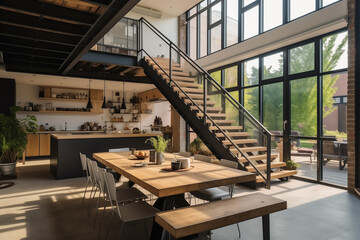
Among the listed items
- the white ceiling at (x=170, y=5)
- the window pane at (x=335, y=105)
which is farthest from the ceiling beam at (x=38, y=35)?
the white ceiling at (x=170, y=5)

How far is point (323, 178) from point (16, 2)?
6.45 m

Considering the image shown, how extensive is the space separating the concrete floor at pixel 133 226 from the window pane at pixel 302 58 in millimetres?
2746

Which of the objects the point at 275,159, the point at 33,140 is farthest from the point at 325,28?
the point at 33,140

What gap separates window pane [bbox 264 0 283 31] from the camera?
6.36m

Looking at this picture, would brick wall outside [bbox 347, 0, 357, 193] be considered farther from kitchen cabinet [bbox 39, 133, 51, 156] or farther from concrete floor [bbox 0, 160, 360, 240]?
kitchen cabinet [bbox 39, 133, 51, 156]

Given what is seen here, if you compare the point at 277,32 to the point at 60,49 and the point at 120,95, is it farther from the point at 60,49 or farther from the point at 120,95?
the point at 120,95

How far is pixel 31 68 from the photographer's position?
684 centimetres

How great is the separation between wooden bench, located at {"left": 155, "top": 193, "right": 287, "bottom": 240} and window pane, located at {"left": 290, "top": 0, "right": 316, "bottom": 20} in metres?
5.04

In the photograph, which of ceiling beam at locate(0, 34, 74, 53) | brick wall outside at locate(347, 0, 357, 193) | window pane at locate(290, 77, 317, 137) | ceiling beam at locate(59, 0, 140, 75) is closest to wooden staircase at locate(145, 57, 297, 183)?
window pane at locate(290, 77, 317, 137)

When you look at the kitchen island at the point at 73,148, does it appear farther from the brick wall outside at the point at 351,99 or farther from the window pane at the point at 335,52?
the window pane at the point at 335,52

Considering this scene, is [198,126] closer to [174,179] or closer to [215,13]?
[174,179]

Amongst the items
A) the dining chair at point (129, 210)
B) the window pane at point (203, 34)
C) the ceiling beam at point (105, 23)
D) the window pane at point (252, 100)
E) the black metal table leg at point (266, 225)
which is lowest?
the black metal table leg at point (266, 225)

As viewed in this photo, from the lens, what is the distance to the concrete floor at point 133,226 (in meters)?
2.91

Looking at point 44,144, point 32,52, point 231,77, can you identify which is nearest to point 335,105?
point 231,77
